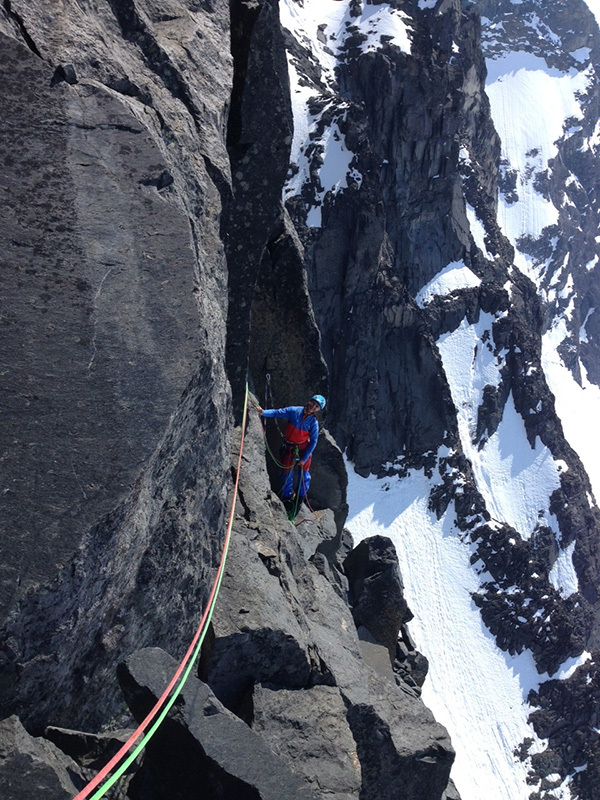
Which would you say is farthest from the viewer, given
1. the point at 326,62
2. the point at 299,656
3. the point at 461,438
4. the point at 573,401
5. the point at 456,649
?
the point at 573,401

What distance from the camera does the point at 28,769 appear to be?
5109 millimetres

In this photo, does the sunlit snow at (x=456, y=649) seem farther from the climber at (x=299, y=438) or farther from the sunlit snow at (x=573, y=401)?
the sunlit snow at (x=573, y=401)

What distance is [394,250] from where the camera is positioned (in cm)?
9969

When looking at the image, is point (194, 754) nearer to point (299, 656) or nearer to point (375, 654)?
point (299, 656)

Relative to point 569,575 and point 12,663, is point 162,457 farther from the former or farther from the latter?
point 569,575

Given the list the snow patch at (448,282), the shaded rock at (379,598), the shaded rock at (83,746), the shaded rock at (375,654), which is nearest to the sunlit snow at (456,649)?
the snow patch at (448,282)

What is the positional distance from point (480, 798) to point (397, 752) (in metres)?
63.8

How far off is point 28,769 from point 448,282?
343ft

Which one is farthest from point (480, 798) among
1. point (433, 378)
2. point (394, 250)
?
point (394, 250)

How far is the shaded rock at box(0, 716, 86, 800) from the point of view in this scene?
5.03 meters

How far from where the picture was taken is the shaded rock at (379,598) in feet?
60.5

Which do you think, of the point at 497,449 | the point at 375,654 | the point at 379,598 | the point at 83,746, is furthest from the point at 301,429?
the point at 497,449

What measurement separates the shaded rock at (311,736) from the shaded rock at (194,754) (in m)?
1.25

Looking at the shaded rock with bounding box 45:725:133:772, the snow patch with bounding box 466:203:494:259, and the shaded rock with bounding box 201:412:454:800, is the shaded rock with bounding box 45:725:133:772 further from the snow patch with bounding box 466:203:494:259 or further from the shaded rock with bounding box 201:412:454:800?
the snow patch with bounding box 466:203:494:259
